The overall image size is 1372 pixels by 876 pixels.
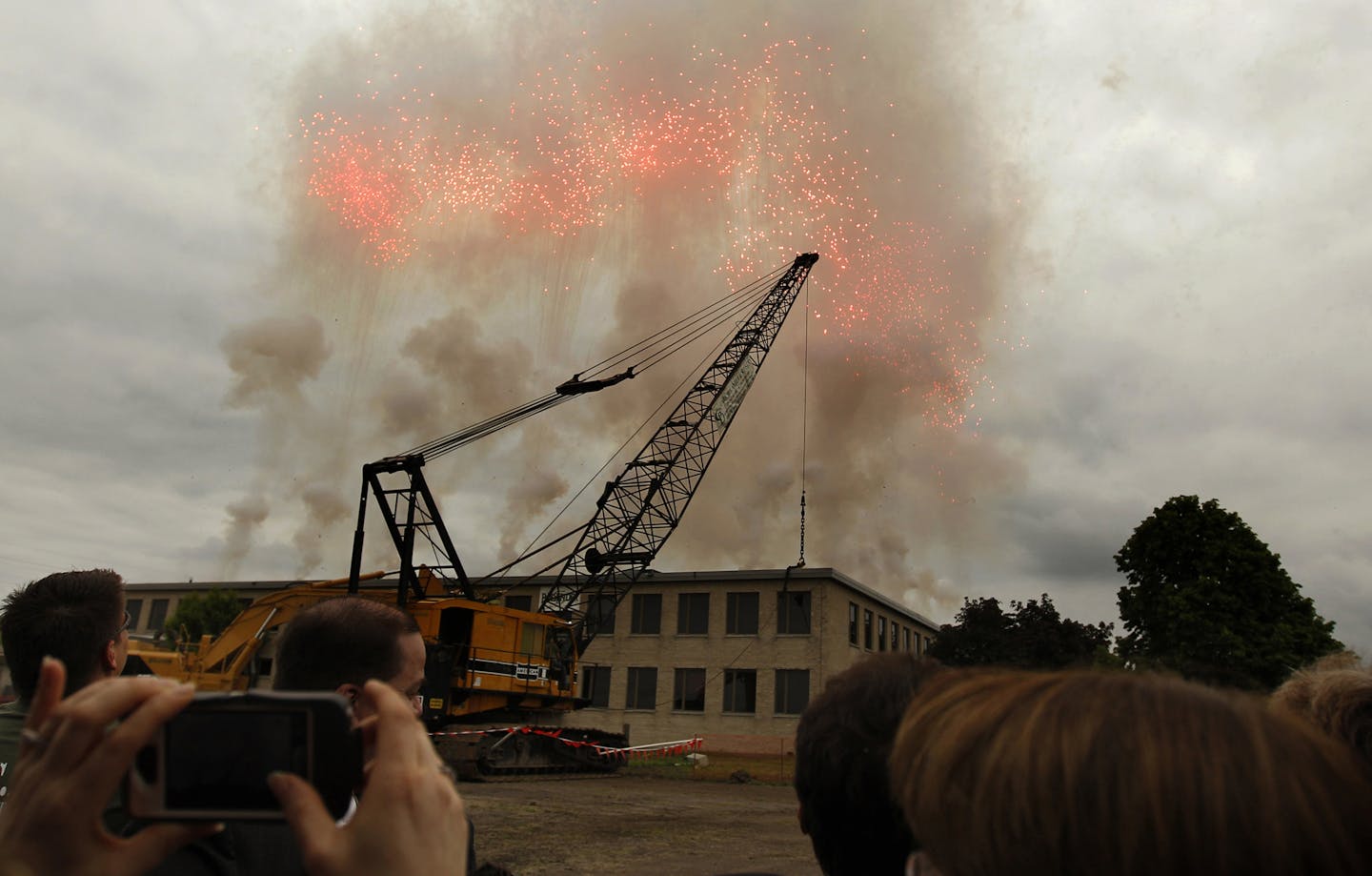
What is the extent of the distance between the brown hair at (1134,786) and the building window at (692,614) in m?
45.0

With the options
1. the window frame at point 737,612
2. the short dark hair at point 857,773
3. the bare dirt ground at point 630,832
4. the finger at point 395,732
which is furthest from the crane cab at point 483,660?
the finger at point 395,732

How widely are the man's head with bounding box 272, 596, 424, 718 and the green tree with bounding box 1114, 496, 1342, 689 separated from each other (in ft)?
101

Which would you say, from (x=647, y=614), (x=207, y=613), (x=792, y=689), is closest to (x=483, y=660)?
(x=792, y=689)

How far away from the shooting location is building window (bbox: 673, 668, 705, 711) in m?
44.1

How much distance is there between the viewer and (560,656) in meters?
27.1

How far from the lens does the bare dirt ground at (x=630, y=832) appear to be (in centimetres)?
1042

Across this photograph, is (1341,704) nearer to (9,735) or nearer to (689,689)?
(9,735)

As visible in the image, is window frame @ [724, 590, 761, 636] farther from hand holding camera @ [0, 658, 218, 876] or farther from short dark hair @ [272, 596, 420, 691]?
hand holding camera @ [0, 658, 218, 876]

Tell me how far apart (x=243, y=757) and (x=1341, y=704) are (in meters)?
2.62

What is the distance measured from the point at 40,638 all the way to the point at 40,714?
84.9 inches

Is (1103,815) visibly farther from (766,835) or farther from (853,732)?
(766,835)

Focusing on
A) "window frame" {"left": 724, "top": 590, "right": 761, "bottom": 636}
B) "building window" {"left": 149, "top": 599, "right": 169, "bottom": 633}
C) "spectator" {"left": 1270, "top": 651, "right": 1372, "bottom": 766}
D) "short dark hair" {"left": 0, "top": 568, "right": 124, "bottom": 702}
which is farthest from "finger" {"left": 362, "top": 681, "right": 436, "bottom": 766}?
"building window" {"left": 149, "top": 599, "right": 169, "bottom": 633}

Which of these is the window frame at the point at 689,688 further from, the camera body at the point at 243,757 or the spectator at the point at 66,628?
the camera body at the point at 243,757

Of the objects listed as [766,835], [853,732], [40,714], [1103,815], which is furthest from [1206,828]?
[766,835]
